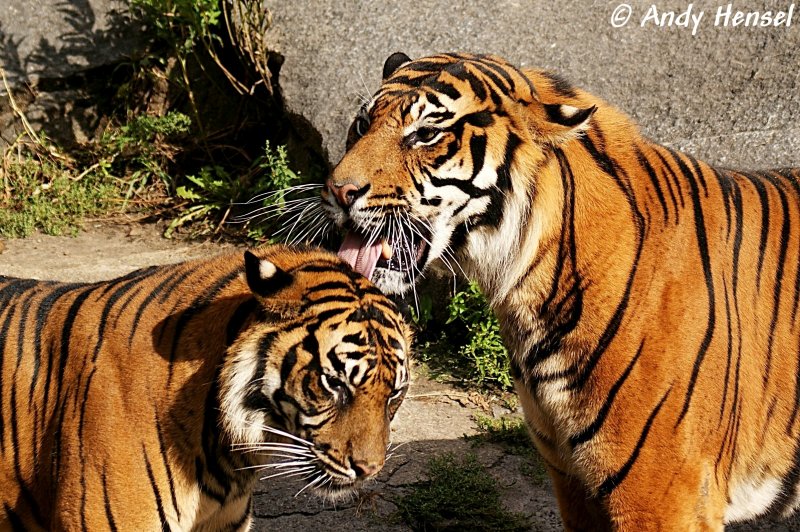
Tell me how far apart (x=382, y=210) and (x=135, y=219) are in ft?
12.1

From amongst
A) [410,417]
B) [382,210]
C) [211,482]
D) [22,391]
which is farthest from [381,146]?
[410,417]

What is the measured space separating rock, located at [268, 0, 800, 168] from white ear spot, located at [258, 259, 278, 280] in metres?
2.86

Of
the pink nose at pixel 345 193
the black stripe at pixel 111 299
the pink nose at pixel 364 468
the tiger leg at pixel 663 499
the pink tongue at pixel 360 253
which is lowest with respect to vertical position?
the tiger leg at pixel 663 499

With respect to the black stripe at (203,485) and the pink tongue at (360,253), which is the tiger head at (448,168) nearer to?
the pink tongue at (360,253)

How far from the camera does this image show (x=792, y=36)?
530 centimetres

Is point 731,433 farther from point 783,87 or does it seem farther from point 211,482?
point 783,87

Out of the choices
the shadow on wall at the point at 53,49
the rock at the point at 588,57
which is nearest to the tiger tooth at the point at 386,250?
the rock at the point at 588,57

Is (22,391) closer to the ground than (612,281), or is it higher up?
closer to the ground

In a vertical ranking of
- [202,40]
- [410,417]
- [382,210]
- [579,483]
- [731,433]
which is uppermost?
[202,40]

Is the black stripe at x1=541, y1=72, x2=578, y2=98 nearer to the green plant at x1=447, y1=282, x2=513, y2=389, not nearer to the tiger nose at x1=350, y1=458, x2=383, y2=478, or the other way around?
the tiger nose at x1=350, y1=458, x2=383, y2=478

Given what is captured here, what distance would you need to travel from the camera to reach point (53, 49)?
6.38m

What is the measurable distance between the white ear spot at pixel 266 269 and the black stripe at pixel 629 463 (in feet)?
3.57

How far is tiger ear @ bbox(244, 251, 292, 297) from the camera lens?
248 cm

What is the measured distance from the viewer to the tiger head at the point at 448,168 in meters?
2.84
